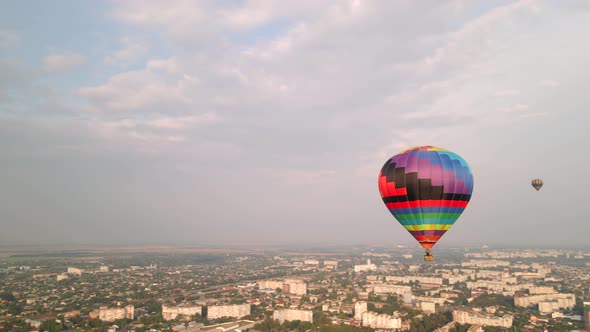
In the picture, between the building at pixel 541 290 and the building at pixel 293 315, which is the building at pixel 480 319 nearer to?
the building at pixel 293 315

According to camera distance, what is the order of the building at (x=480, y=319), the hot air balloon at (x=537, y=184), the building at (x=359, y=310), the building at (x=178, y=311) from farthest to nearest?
the building at (x=178, y=311), the building at (x=359, y=310), the building at (x=480, y=319), the hot air balloon at (x=537, y=184)

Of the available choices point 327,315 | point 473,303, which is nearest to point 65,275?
point 327,315

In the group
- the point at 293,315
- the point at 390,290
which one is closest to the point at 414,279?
the point at 390,290

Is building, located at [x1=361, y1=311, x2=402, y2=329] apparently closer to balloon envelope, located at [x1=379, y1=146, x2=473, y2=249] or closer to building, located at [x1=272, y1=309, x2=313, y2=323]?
building, located at [x1=272, y1=309, x2=313, y2=323]

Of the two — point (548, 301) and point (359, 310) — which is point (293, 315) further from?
point (548, 301)

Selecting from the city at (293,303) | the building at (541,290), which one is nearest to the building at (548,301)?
the city at (293,303)

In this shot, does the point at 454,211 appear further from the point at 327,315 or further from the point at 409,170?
the point at 327,315

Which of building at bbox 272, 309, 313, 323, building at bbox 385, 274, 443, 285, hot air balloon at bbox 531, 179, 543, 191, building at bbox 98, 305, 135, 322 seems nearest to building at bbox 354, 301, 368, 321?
building at bbox 272, 309, 313, 323
